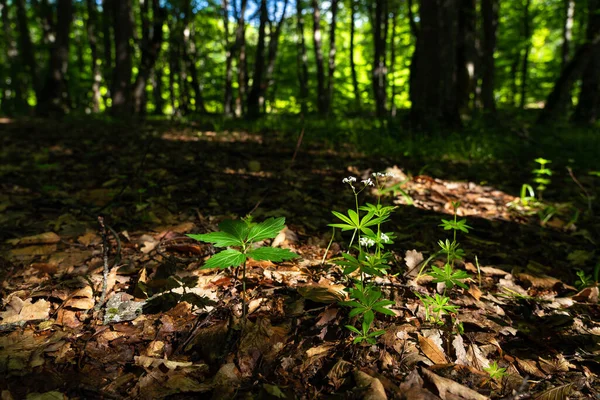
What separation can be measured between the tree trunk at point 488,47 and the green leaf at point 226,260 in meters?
11.9

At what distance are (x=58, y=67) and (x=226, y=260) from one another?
32.0ft

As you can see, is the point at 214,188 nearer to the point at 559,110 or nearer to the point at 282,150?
the point at 282,150

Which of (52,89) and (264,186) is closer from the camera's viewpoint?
(264,186)

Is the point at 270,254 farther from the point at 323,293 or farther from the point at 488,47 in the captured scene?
the point at 488,47

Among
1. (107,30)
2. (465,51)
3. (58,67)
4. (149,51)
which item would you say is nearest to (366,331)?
(465,51)

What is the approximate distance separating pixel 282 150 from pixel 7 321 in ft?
13.0

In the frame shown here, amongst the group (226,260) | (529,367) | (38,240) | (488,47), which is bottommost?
(529,367)

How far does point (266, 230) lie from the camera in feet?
4.88

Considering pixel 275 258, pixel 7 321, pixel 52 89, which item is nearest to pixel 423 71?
pixel 275 258

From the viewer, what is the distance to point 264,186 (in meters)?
3.62

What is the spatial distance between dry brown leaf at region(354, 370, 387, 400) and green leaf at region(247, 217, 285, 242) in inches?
23.6

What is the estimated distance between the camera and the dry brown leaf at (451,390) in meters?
1.25

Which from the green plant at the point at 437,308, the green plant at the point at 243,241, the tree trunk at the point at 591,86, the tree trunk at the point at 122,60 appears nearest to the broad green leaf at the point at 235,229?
the green plant at the point at 243,241

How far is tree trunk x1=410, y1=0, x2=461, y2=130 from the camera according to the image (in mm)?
5812
